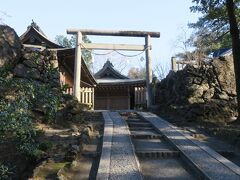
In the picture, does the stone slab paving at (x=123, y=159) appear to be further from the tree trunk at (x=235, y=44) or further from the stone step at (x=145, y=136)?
the tree trunk at (x=235, y=44)

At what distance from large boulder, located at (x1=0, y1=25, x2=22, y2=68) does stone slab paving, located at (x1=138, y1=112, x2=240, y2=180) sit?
6.15m


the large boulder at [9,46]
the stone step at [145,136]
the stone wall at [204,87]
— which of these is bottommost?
the stone step at [145,136]

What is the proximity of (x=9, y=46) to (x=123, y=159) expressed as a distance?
7475mm

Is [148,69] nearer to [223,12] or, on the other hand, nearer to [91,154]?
[223,12]

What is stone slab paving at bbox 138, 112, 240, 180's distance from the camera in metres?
7.00

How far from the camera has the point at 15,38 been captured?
1362cm

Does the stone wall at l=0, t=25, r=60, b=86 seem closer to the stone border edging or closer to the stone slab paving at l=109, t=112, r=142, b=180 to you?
the stone border edging

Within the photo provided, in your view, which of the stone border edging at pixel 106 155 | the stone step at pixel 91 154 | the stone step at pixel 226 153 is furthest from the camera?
the stone step at pixel 226 153

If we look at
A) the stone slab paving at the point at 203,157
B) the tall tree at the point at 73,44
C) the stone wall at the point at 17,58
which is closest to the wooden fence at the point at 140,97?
the stone wall at the point at 17,58

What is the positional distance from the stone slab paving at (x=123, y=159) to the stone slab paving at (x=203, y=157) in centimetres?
131

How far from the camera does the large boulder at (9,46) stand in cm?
1282

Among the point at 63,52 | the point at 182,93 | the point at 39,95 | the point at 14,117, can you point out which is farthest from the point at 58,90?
the point at 63,52

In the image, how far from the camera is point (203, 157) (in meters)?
8.31

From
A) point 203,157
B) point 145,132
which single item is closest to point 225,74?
point 145,132
